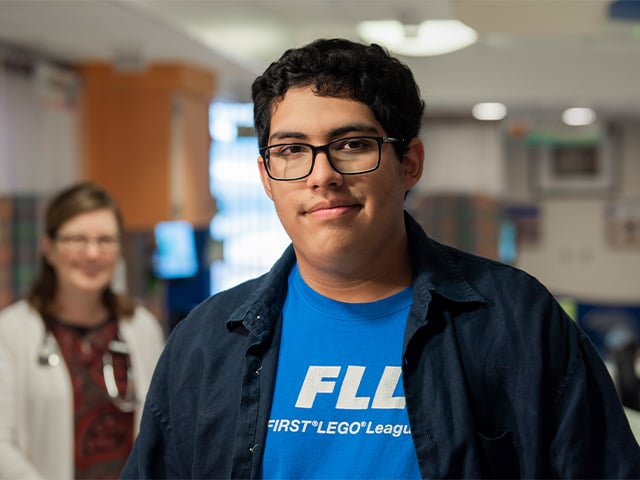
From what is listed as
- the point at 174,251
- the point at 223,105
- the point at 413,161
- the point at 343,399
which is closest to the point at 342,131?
the point at 413,161

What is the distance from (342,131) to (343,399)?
1.33ft

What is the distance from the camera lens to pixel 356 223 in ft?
4.35

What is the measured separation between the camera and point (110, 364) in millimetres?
2820

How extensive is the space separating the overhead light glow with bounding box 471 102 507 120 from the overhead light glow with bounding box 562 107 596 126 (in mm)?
541

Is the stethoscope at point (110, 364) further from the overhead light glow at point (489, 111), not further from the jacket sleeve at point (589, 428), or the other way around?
the overhead light glow at point (489, 111)

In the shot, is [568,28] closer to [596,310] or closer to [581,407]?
[581,407]

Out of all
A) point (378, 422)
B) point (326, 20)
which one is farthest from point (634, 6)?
point (326, 20)

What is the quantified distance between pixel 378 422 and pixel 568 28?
1.49 metres

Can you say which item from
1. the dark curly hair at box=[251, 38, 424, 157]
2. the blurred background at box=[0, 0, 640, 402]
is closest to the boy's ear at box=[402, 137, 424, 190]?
the dark curly hair at box=[251, 38, 424, 157]

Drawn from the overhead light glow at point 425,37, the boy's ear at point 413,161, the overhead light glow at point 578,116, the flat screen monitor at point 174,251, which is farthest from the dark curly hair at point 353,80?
the overhead light glow at point 578,116

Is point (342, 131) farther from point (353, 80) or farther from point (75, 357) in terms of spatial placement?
point (75, 357)

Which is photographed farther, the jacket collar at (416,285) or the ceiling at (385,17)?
the ceiling at (385,17)

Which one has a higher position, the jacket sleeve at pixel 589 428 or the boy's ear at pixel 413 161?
the boy's ear at pixel 413 161

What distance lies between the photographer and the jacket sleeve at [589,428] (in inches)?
49.6
